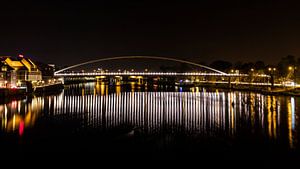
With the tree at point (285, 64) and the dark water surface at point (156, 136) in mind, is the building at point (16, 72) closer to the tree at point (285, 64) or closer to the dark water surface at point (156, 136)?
the dark water surface at point (156, 136)

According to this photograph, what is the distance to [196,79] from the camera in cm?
8819

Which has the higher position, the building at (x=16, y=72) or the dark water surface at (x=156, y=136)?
the building at (x=16, y=72)

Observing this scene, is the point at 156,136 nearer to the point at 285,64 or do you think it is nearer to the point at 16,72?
the point at 16,72

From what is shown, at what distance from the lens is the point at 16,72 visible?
37.8 metres

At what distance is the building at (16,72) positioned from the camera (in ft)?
114

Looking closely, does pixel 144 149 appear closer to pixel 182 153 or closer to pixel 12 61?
pixel 182 153

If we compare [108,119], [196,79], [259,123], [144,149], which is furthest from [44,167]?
[196,79]

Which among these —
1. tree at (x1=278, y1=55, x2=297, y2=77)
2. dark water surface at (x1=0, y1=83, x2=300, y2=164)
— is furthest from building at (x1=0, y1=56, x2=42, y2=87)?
tree at (x1=278, y1=55, x2=297, y2=77)

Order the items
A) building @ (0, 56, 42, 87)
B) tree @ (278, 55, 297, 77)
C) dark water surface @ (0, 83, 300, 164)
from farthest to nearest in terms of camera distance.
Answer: tree @ (278, 55, 297, 77) < building @ (0, 56, 42, 87) < dark water surface @ (0, 83, 300, 164)

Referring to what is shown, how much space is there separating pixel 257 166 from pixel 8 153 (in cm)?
864

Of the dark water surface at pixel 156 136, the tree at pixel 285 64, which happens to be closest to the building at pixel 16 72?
the dark water surface at pixel 156 136

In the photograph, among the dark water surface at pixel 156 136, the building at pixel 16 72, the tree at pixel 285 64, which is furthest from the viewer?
the tree at pixel 285 64

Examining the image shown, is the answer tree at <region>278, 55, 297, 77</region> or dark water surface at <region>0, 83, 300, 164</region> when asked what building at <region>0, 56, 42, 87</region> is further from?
tree at <region>278, 55, 297, 77</region>

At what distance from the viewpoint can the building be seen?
3466cm
